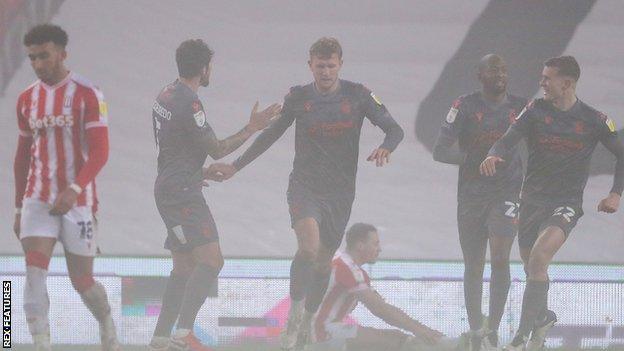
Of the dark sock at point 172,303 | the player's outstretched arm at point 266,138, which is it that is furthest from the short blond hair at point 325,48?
the dark sock at point 172,303

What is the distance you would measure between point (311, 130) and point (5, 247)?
3742 millimetres

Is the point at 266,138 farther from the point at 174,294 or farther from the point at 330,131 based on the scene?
the point at 174,294

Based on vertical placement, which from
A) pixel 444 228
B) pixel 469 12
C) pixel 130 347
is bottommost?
pixel 130 347

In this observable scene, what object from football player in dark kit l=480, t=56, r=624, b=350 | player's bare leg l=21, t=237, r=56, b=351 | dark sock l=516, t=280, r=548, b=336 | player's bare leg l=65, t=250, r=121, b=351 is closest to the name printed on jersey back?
player's bare leg l=65, t=250, r=121, b=351

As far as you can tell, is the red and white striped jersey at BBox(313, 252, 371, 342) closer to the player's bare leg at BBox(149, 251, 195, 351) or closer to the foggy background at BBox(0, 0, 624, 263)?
the player's bare leg at BBox(149, 251, 195, 351)

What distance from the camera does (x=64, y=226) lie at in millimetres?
6461

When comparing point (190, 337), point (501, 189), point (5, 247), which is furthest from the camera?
point (5, 247)

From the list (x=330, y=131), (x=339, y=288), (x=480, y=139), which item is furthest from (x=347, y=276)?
(x=330, y=131)

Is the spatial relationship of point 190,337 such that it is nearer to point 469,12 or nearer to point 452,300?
point 452,300

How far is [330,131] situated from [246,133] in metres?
0.47

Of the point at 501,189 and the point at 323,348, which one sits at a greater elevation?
the point at 501,189

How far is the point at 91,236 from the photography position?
650 centimetres

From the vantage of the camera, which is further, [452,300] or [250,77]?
[250,77]

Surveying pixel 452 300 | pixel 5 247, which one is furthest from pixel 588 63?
pixel 5 247
